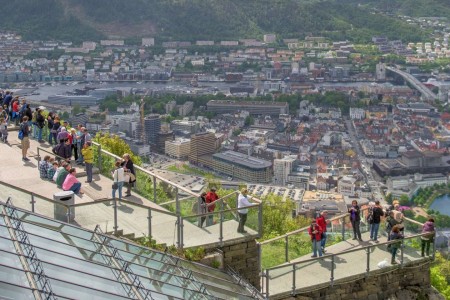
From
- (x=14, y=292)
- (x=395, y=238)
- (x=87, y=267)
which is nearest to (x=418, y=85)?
(x=395, y=238)

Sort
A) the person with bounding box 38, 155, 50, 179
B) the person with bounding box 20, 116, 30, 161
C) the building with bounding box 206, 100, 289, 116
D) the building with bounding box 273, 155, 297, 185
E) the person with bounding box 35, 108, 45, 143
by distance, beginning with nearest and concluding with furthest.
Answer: the person with bounding box 38, 155, 50, 179 → the person with bounding box 20, 116, 30, 161 → the person with bounding box 35, 108, 45, 143 → the building with bounding box 273, 155, 297, 185 → the building with bounding box 206, 100, 289, 116

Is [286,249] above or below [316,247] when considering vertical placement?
below

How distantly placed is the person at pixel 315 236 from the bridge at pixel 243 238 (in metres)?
0.18

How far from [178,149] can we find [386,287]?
39.8 metres

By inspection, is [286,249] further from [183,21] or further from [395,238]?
[183,21]

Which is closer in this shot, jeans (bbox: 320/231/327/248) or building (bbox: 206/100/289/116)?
jeans (bbox: 320/231/327/248)

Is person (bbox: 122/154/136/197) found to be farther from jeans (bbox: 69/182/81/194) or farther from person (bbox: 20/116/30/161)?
person (bbox: 20/116/30/161)

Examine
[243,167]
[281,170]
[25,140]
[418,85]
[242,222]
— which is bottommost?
[281,170]

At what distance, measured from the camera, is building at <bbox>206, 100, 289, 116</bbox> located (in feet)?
206

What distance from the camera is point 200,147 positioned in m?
48.4

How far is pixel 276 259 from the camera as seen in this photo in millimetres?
10367

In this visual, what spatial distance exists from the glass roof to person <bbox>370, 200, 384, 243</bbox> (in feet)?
8.75

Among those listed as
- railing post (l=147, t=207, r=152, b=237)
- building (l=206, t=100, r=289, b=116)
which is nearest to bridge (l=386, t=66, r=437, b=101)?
building (l=206, t=100, r=289, b=116)

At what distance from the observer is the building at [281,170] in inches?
1734
